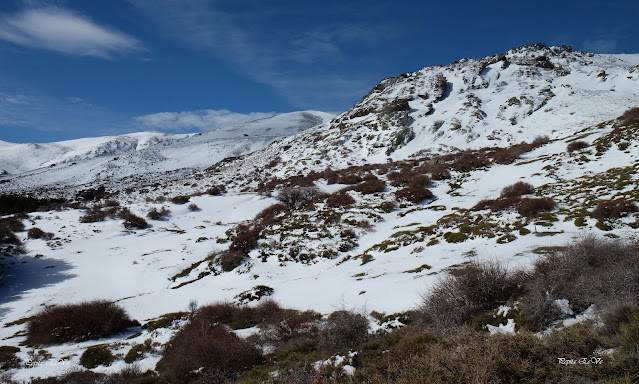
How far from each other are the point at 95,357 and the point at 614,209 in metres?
18.0

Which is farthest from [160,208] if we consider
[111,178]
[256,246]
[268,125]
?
[268,125]

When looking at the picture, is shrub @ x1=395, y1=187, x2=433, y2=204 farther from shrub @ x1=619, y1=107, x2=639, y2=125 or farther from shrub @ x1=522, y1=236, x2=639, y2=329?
shrub @ x1=619, y1=107, x2=639, y2=125

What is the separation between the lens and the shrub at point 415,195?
77.7 ft

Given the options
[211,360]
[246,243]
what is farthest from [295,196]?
[211,360]

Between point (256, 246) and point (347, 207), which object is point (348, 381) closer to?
point (256, 246)

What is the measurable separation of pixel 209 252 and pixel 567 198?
66.7 feet

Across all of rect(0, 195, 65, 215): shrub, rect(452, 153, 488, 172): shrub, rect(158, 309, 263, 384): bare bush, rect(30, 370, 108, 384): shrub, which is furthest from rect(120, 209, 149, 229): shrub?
rect(452, 153, 488, 172): shrub

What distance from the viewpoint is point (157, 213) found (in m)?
30.5

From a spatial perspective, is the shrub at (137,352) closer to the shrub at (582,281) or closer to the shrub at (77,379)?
the shrub at (77,379)

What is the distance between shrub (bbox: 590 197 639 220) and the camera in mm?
12086

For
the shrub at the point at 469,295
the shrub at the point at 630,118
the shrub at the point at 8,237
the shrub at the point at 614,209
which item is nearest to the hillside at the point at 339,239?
the shrub at the point at 614,209

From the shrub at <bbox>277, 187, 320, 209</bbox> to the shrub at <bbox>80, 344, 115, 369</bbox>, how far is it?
1879 centimetres

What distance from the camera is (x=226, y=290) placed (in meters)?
15.7

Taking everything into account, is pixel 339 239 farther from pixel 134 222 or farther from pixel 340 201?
pixel 134 222
